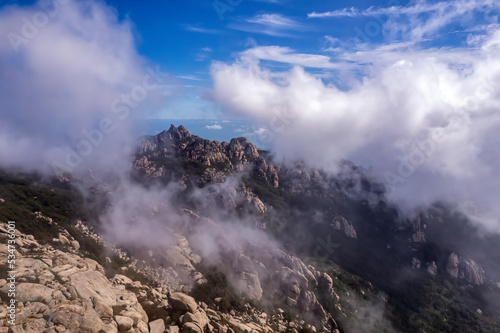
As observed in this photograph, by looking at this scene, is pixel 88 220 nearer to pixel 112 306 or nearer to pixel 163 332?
pixel 112 306

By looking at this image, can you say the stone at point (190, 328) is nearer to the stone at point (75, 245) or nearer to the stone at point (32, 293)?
the stone at point (32, 293)

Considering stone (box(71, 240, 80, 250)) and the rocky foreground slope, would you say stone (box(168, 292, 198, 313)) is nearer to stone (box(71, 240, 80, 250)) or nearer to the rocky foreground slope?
the rocky foreground slope

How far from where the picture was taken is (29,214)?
148 metres

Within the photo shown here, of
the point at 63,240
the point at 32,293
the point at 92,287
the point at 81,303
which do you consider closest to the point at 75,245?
the point at 63,240

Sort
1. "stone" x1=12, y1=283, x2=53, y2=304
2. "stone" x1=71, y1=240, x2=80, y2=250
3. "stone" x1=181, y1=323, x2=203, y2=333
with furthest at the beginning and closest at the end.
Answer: "stone" x1=71, y1=240, x2=80, y2=250, "stone" x1=181, y1=323, x2=203, y2=333, "stone" x1=12, y1=283, x2=53, y2=304

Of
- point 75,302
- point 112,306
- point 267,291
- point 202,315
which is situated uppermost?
point 75,302

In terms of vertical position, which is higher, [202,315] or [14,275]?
[14,275]

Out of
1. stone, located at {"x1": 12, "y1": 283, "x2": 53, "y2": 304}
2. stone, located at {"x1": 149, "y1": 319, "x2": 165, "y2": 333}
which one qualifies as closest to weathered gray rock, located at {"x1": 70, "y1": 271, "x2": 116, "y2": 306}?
stone, located at {"x1": 12, "y1": 283, "x2": 53, "y2": 304}

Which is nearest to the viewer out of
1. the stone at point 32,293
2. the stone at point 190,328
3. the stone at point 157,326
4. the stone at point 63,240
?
the stone at point 32,293

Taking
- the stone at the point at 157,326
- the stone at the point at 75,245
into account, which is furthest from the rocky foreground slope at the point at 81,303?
the stone at the point at 75,245

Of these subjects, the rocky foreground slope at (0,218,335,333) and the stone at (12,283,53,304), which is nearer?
the rocky foreground slope at (0,218,335,333)

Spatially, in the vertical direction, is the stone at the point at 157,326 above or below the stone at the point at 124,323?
below

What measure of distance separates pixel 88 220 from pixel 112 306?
368 feet

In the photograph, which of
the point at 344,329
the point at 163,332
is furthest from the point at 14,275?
the point at 344,329
